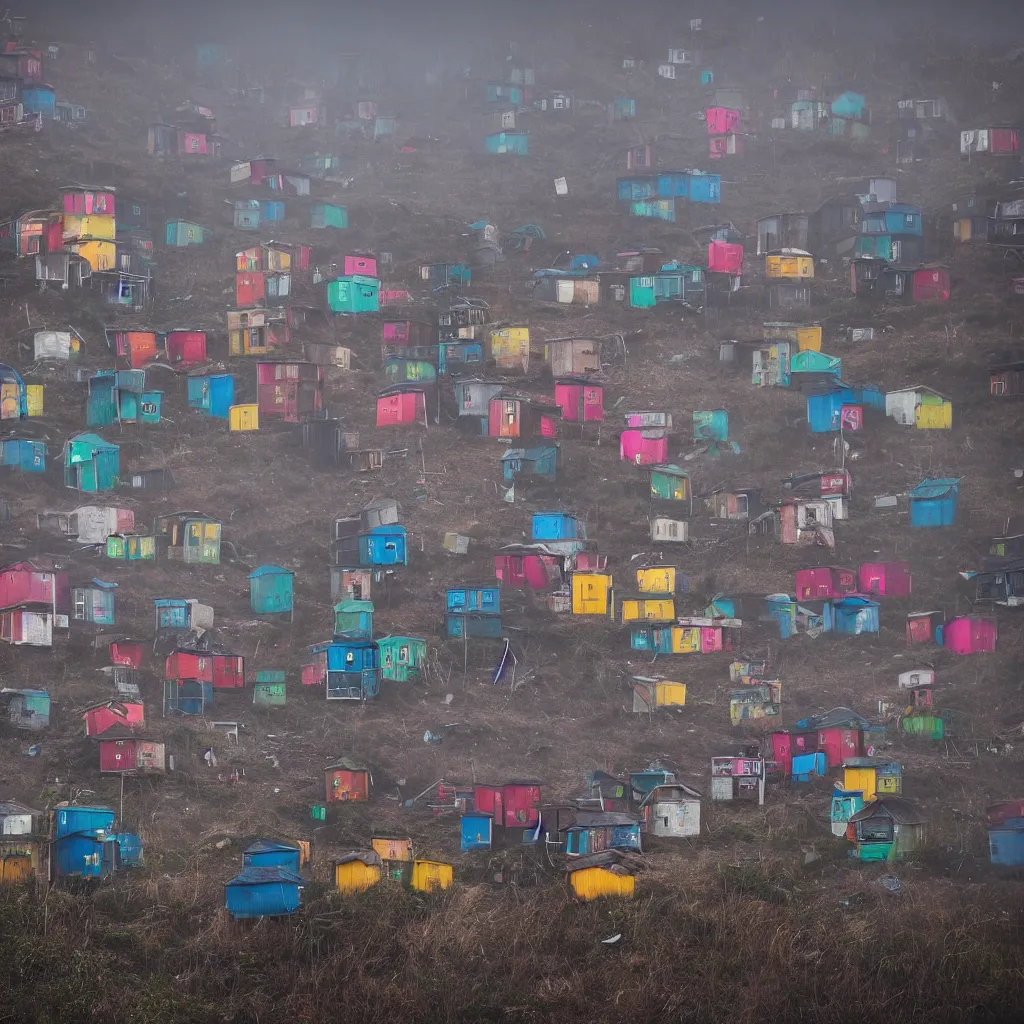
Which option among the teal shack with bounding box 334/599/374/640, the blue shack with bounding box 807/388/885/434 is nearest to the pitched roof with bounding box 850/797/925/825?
the teal shack with bounding box 334/599/374/640

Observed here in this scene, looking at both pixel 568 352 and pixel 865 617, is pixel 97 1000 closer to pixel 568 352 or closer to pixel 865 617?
pixel 865 617

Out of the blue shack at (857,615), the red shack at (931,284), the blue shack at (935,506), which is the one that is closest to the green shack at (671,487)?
the blue shack at (935,506)

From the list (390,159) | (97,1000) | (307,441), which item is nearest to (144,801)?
(97,1000)

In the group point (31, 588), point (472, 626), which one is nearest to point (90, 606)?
point (31, 588)

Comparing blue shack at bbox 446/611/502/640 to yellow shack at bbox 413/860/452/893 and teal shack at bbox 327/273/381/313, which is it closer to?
yellow shack at bbox 413/860/452/893

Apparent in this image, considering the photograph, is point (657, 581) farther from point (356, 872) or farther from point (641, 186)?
point (641, 186)

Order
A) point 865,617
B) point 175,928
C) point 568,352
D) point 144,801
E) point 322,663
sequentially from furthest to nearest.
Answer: point 568,352
point 865,617
point 322,663
point 144,801
point 175,928
